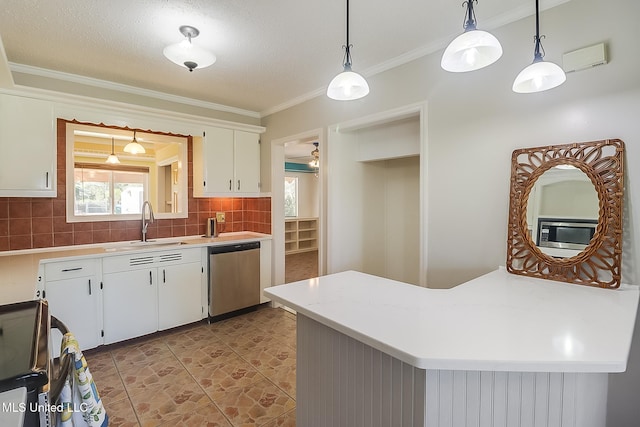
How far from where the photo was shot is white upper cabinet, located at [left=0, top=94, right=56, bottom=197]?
254 cm

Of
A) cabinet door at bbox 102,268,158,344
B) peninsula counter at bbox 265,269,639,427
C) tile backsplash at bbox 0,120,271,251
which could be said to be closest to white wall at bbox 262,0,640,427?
peninsula counter at bbox 265,269,639,427

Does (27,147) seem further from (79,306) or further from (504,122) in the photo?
(504,122)

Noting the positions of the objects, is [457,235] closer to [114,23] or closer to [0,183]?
[114,23]

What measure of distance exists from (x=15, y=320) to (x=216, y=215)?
3.00m

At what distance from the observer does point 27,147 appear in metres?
2.64

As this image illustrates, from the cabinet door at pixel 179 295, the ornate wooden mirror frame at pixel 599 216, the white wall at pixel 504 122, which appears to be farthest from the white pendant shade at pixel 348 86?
the cabinet door at pixel 179 295

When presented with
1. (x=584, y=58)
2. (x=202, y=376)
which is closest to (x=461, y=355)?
(x=584, y=58)

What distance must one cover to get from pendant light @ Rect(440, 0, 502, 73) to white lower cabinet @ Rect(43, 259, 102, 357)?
3.15m

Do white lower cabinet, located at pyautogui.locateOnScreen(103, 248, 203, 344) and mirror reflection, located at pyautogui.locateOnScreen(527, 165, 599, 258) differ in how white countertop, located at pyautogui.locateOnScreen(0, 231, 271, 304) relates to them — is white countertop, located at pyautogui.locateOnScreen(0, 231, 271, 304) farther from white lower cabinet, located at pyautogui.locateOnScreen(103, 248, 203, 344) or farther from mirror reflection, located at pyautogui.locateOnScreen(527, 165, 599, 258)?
mirror reflection, located at pyautogui.locateOnScreen(527, 165, 599, 258)

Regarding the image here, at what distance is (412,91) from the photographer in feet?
8.34

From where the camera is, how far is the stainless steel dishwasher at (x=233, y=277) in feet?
11.5

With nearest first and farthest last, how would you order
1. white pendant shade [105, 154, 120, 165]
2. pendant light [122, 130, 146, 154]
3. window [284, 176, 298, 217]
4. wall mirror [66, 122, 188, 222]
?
wall mirror [66, 122, 188, 222]
white pendant shade [105, 154, 120, 165]
pendant light [122, 130, 146, 154]
window [284, 176, 298, 217]

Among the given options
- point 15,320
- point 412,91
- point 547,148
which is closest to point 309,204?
point 412,91

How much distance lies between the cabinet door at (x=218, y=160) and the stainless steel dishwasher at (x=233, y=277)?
29.5 inches
